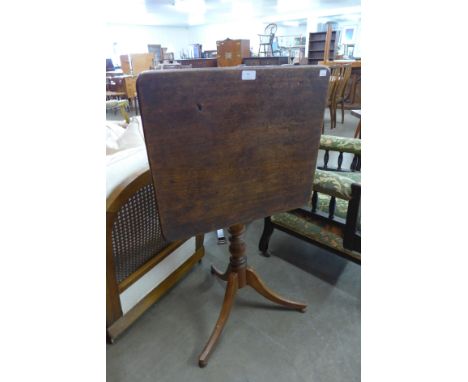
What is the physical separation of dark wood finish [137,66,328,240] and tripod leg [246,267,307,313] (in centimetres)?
43

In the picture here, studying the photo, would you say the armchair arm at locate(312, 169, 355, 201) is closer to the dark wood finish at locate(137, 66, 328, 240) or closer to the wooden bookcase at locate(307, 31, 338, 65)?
the dark wood finish at locate(137, 66, 328, 240)

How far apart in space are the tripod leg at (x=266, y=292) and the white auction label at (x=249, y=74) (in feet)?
2.80

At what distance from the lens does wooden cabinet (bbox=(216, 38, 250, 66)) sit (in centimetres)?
577

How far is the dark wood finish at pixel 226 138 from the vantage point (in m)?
0.69

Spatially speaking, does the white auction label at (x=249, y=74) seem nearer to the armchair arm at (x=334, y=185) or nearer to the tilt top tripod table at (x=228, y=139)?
the tilt top tripod table at (x=228, y=139)

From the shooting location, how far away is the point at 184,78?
0.67 metres

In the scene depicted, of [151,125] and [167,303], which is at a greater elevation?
[151,125]

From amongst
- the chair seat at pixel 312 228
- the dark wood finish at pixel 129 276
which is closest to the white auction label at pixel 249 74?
the dark wood finish at pixel 129 276

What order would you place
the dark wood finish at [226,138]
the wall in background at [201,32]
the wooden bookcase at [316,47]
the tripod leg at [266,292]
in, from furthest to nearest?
1. the wall in background at [201,32]
2. the wooden bookcase at [316,47]
3. the tripod leg at [266,292]
4. the dark wood finish at [226,138]

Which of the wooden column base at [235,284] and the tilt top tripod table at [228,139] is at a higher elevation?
the tilt top tripod table at [228,139]

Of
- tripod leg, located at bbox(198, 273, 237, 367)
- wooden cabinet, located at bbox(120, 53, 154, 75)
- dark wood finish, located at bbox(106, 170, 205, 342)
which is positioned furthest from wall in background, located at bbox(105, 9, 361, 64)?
tripod leg, located at bbox(198, 273, 237, 367)
